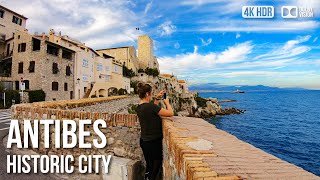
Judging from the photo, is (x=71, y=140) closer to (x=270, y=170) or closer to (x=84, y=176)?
(x=84, y=176)

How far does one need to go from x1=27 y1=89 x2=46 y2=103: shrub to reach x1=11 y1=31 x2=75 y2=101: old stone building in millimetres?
875

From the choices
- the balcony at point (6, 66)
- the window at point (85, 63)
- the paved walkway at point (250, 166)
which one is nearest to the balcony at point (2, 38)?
the balcony at point (6, 66)

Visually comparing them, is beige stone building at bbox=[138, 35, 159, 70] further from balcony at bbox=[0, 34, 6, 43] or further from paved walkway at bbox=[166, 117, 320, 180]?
paved walkway at bbox=[166, 117, 320, 180]

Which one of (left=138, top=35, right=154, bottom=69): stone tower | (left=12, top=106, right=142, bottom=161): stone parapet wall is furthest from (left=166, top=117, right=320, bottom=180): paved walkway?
(left=138, top=35, right=154, bottom=69): stone tower

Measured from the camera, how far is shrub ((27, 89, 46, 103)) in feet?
100

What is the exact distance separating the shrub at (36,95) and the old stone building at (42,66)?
0.88 meters

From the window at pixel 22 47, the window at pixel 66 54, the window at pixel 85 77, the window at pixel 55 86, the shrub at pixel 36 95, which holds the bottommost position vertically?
the shrub at pixel 36 95

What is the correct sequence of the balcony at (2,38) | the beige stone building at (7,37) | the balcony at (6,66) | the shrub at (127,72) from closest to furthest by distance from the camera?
A: the beige stone building at (7,37), the balcony at (6,66), the balcony at (2,38), the shrub at (127,72)

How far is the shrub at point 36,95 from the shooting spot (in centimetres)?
3062

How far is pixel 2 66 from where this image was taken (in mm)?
38469

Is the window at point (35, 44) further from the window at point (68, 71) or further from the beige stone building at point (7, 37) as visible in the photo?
the beige stone building at point (7, 37)

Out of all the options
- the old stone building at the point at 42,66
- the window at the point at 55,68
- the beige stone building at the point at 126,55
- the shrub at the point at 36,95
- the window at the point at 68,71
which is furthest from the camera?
the beige stone building at the point at 126,55

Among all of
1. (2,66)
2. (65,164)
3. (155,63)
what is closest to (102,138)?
(65,164)

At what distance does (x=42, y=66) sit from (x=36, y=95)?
4124 millimetres
